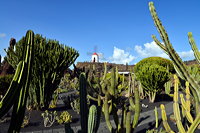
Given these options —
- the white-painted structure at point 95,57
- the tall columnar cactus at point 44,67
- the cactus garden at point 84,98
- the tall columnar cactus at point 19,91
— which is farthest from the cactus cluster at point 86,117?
the white-painted structure at point 95,57

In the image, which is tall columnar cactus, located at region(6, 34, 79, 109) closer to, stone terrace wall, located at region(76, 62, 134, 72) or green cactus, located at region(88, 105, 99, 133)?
green cactus, located at region(88, 105, 99, 133)

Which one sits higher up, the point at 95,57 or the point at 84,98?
the point at 95,57

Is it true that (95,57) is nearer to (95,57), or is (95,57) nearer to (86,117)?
(95,57)

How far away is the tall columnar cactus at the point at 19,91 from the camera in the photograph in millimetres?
1519

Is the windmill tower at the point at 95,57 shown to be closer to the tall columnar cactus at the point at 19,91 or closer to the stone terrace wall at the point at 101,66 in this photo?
the stone terrace wall at the point at 101,66

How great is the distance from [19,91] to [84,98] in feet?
2.91

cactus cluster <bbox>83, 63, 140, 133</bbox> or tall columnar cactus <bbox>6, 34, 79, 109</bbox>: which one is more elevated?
tall columnar cactus <bbox>6, 34, 79, 109</bbox>

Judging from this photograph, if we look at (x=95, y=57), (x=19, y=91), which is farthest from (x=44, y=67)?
(x=95, y=57)

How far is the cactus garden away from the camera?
1.70 meters

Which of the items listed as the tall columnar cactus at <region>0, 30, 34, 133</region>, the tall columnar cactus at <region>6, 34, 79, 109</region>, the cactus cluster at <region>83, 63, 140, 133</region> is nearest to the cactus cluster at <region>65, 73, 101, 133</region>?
the tall columnar cactus at <region>0, 30, 34, 133</region>

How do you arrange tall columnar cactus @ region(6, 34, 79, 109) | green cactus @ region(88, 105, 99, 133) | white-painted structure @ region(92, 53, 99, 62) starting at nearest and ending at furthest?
green cactus @ region(88, 105, 99, 133), tall columnar cactus @ region(6, 34, 79, 109), white-painted structure @ region(92, 53, 99, 62)

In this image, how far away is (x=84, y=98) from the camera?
2307 mm

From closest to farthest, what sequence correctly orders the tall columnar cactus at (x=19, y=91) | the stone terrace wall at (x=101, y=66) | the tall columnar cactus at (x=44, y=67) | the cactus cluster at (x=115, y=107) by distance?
the tall columnar cactus at (x=19, y=91) < the cactus cluster at (x=115, y=107) < the tall columnar cactus at (x=44, y=67) < the stone terrace wall at (x=101, y=66)

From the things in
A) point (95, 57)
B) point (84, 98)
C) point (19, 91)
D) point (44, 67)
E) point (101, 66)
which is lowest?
point (84, 98)
